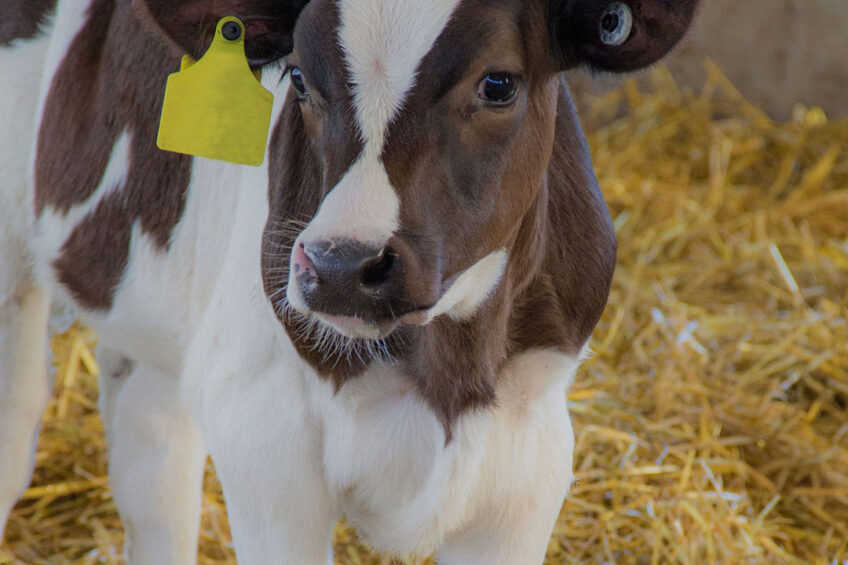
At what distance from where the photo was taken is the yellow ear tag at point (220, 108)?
6.49ft

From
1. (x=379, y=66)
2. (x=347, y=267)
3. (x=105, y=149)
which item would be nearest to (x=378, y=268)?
(x=347, y=267)

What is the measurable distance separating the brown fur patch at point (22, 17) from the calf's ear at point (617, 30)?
1.33 meters

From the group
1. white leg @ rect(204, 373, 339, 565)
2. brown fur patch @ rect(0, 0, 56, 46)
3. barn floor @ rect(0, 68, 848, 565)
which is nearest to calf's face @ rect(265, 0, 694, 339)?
white leg @ rect(204, 373, 339, 565)

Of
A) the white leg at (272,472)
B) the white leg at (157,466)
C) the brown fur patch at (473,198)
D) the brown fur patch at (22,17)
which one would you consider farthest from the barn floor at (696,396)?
the brown fur patch at (22,17)

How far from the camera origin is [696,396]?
12.0 ft

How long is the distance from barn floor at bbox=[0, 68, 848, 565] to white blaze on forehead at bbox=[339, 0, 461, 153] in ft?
5.40

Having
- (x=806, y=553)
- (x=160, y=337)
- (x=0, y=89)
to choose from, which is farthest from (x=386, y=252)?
(x=806, y=553)

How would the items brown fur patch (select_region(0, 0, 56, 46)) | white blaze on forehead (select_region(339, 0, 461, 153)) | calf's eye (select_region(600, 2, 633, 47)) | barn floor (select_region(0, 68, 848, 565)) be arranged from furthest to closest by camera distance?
barn floor (select_region(0, 68, 848, 565)) < brown fur patch (select_region(0, 0, 56, 46)) < calf's eye (select_region(600, 2, 633, 47)) < white blaze on forehead (select_region(339, 0, 461, 153))

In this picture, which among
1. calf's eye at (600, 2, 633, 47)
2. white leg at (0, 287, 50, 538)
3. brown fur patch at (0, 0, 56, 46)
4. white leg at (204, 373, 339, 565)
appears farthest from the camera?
white leg at (0, 287, 50, 538)

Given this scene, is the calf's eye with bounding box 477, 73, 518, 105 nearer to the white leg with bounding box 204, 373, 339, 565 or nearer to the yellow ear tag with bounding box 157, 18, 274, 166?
the yellow ear tag with bounding box 157, 18, 274, 166

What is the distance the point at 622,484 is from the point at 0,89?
1.89 metres

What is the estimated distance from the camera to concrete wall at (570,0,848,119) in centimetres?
551

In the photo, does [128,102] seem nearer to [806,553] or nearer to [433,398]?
[433,398]

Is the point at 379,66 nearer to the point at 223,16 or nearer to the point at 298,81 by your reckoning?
the point at 298,81
